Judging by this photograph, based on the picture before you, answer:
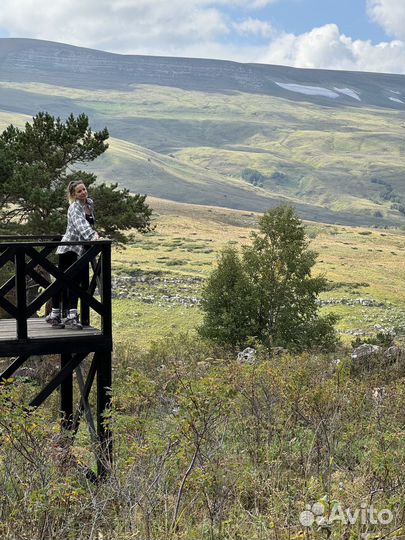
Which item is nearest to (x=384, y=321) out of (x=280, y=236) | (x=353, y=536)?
(x=280, y=236)

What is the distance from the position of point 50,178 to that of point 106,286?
74.7 ft

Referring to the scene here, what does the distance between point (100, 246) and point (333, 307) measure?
5497 cm

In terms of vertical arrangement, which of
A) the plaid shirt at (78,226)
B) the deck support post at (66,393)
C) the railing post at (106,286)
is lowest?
the deck support post at (66,393)

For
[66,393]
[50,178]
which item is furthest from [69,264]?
[50,178]

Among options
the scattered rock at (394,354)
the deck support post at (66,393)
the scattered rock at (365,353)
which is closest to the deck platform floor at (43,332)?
the deck support post at (66,393)

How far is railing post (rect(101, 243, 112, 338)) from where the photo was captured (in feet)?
37.4

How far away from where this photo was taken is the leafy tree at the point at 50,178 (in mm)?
31125

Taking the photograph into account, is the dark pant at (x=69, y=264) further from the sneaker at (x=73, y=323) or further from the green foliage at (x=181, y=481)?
the green foliage at (x=181, y=481)

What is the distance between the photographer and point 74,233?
37.9 ft

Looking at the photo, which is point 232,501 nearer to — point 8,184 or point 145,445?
point 145,445

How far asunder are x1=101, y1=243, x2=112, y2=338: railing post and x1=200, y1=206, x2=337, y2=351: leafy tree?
23.6 m

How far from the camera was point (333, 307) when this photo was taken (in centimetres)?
6456

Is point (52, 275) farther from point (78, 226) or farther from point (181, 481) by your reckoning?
point (181, 481)

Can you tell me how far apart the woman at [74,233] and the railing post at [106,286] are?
301 millimetres
